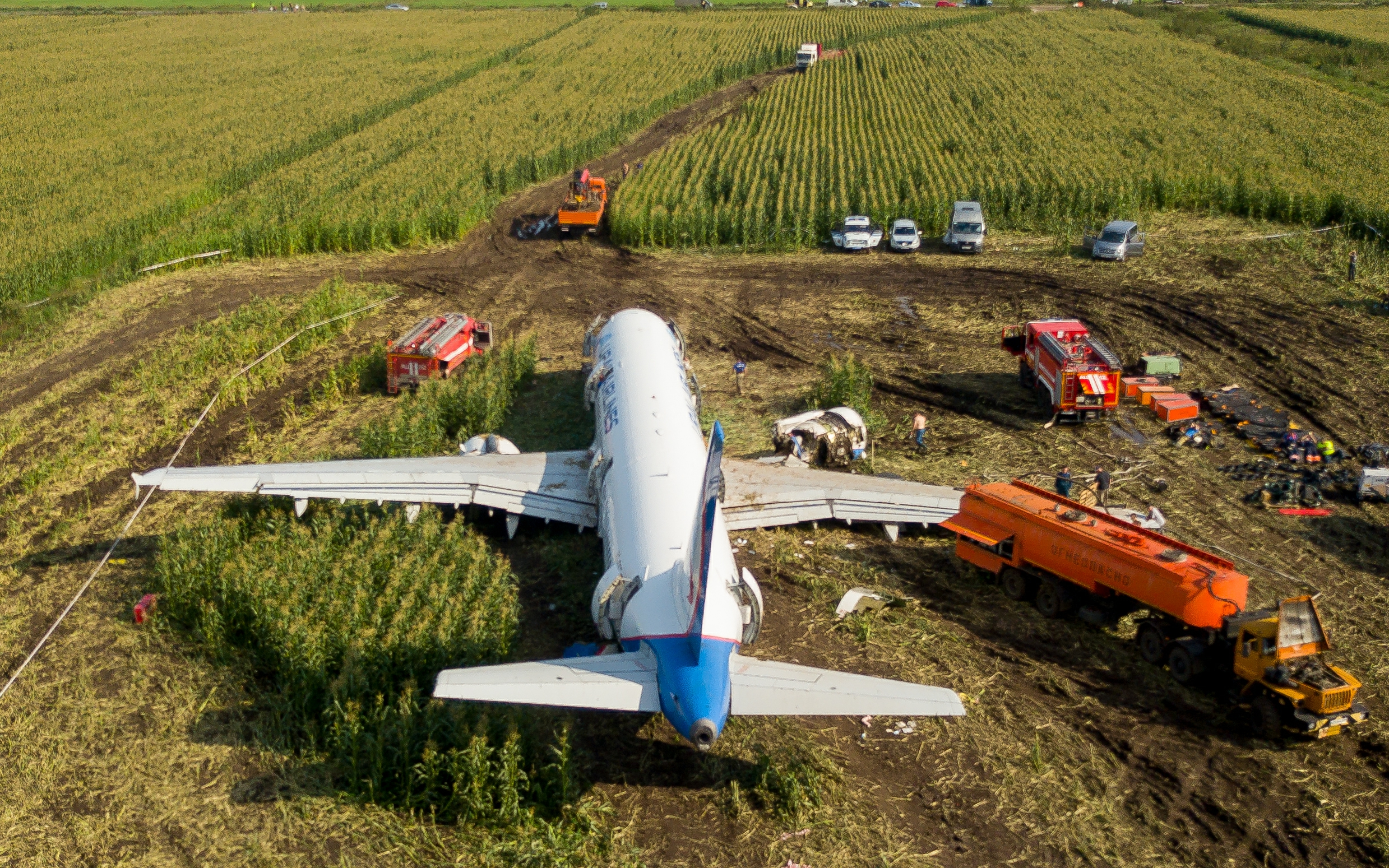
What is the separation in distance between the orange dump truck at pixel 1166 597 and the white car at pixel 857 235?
26.0 metres

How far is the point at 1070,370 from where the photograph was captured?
3122 cm

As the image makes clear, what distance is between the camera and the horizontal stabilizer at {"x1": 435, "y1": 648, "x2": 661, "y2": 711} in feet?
52.9

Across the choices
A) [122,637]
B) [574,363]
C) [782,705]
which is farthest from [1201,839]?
[574,363]

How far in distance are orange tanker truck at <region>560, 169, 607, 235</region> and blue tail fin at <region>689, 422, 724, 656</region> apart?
117 feet

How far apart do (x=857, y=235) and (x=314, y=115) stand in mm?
41509

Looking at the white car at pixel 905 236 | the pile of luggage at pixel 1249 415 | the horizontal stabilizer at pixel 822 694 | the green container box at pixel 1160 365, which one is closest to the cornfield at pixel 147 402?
the horizontal stabilizer at pixel 822 694

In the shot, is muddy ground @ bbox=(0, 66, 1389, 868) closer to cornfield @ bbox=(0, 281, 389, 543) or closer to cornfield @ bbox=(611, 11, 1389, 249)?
cornfield @ bbox=(0, 281, 389, 543)

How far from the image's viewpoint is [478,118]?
72.8 metres

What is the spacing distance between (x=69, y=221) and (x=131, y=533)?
30.3 meters

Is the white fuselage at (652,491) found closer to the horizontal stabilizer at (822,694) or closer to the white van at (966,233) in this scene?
the horizontal stabilizer at (822,694)

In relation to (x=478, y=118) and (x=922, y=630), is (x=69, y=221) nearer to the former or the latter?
(x=478, y=118)

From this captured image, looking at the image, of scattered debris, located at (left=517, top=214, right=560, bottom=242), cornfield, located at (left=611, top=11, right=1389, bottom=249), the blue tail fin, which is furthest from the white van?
the blue tail fin

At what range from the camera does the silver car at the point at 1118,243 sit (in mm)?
47094

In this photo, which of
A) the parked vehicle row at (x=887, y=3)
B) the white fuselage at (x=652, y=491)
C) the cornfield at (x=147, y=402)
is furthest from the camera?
the parked vehicle row at (x=887, y=3)
